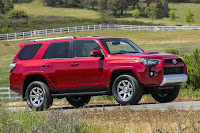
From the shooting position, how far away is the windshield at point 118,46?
41.3 feet

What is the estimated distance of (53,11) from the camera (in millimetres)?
Result: 113750

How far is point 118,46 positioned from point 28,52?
2.84m

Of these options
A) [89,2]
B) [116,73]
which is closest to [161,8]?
[89,2]

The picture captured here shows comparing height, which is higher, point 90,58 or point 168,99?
point 90,58

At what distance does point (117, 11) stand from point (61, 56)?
118773 mm

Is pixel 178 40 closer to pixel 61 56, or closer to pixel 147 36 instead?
pixel 147 36

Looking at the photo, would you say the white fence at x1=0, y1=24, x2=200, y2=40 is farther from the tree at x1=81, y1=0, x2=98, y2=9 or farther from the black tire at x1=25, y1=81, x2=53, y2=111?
the black tire at x1=25, y1=81, x2=53, y2=111

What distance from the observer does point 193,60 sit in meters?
24.7

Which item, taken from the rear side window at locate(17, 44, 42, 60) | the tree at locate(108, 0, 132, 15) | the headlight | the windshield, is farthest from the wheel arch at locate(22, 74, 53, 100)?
the tree at locate(108, 0, 132, 15)

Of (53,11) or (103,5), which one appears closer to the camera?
(53,11)

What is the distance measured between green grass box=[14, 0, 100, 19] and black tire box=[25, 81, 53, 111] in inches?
3652

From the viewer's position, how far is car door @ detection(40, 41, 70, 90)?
12.9m

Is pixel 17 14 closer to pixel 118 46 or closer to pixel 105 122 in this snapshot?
pixel 118 46

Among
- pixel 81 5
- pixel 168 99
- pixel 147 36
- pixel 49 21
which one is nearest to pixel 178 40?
pixel 147 36
